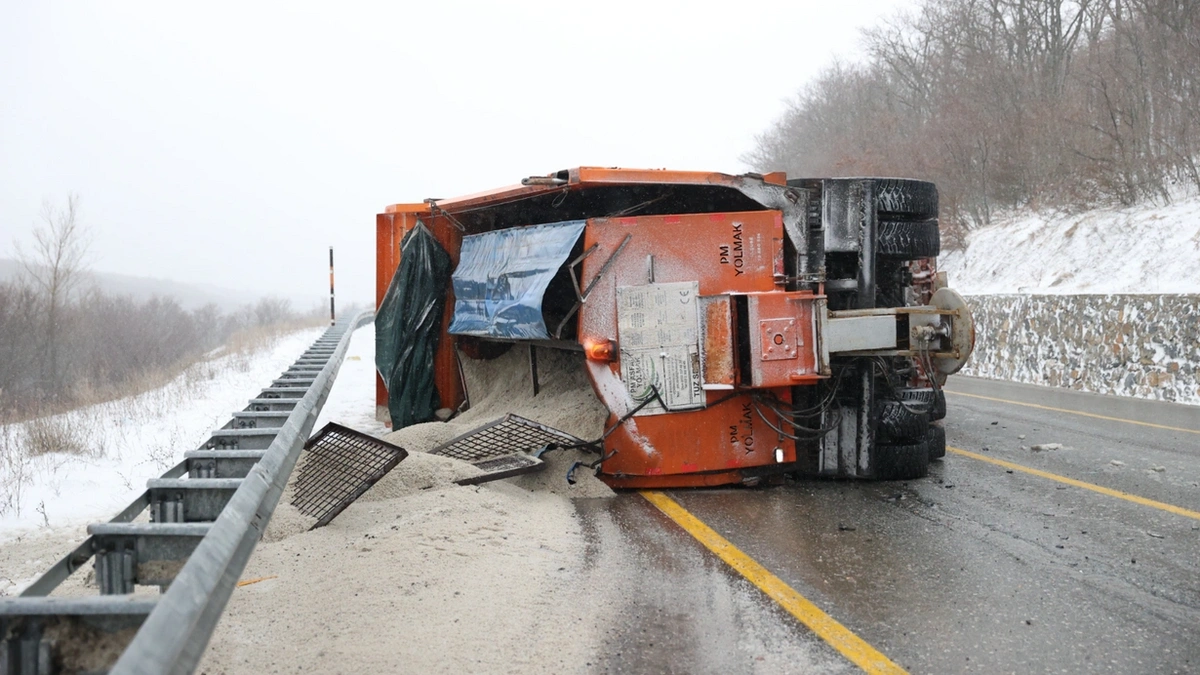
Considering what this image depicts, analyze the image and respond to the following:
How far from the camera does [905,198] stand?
686cm

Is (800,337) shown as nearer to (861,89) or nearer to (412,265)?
(412,265)

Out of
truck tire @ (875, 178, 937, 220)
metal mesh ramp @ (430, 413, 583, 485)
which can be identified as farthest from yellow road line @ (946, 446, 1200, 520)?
metal mesh ramp @ (430, 413, 583, 485)

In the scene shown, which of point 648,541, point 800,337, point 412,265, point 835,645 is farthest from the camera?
point 412,265

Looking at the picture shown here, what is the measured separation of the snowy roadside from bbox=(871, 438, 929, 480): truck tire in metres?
5.45

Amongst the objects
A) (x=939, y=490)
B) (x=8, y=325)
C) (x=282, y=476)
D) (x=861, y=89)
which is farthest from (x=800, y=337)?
(x=861, y=89)

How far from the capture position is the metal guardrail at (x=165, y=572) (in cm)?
232

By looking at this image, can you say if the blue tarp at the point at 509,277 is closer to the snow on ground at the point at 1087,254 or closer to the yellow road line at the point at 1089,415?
the yellow road line at the point at 1089,415

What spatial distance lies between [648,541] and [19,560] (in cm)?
373

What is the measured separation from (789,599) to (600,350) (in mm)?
2618

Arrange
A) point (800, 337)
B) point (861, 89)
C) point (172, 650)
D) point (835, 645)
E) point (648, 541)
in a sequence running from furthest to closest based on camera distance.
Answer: point (861, 89) < point (800, 337) < point (648, 541) < point (835, 645) < point (172, 650)

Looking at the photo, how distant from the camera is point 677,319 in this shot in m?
6.56

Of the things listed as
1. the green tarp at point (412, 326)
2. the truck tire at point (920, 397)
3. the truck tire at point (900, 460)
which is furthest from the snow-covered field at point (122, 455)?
the truck tire at point (920, 397)

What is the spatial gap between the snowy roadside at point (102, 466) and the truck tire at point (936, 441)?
6.23 metres

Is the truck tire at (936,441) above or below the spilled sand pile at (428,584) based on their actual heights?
above
